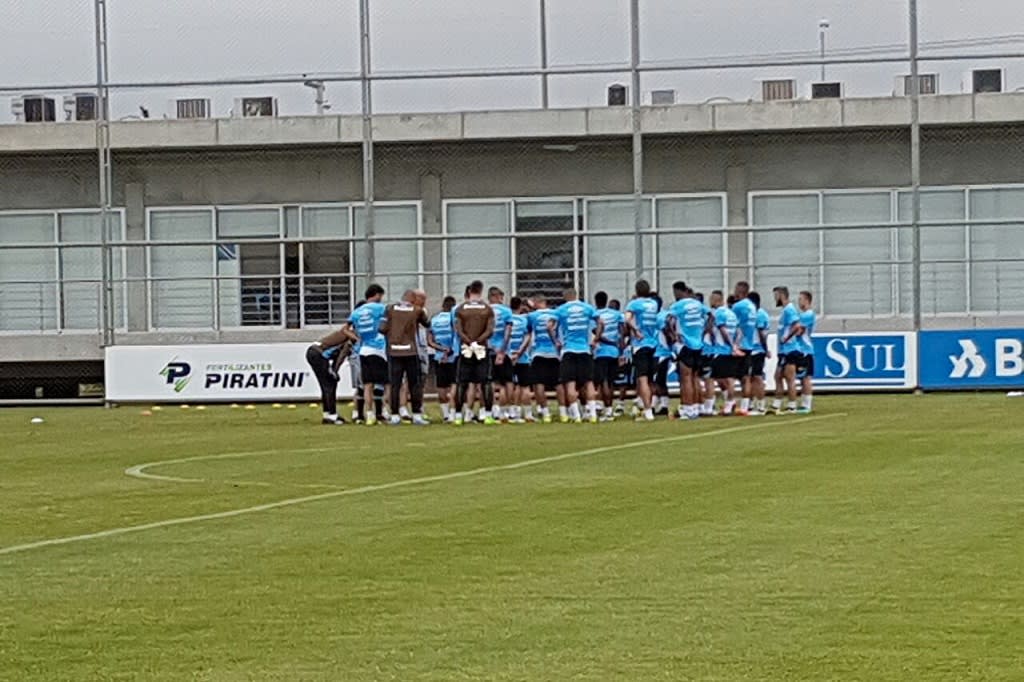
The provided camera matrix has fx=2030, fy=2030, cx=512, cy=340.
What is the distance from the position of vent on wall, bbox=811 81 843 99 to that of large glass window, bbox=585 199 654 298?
156 inches

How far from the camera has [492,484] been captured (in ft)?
50.2

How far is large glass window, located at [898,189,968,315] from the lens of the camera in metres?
38.4

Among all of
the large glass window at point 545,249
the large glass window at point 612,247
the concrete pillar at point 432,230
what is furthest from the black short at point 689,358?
the concrete pillar at point 432,230

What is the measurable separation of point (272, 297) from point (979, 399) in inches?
600

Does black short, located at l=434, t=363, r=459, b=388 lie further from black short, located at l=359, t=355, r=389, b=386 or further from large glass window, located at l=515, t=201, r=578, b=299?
large glass window, located at l=515, t=201, r=578, b=299

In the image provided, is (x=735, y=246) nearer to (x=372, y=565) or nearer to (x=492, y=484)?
(x=492, y=484)

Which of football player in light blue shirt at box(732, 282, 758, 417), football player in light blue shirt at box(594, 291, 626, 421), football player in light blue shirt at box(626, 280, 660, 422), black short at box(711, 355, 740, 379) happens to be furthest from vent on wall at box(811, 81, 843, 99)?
football player in light blue shirt at box(626, 280, 660, 422)

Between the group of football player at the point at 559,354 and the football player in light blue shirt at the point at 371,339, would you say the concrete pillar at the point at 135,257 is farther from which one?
the football player in light blue shirt at the point at 371,339

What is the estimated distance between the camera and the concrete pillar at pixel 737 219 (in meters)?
39.7

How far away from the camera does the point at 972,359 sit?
34.2 m

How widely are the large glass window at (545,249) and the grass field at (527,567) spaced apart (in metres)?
20.6

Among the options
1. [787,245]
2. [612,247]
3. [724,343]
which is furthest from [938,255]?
[724,343]

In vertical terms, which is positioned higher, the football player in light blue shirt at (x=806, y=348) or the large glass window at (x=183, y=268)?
the large glass window at (x=183, y=268)

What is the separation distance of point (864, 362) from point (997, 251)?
5877 millimetres
